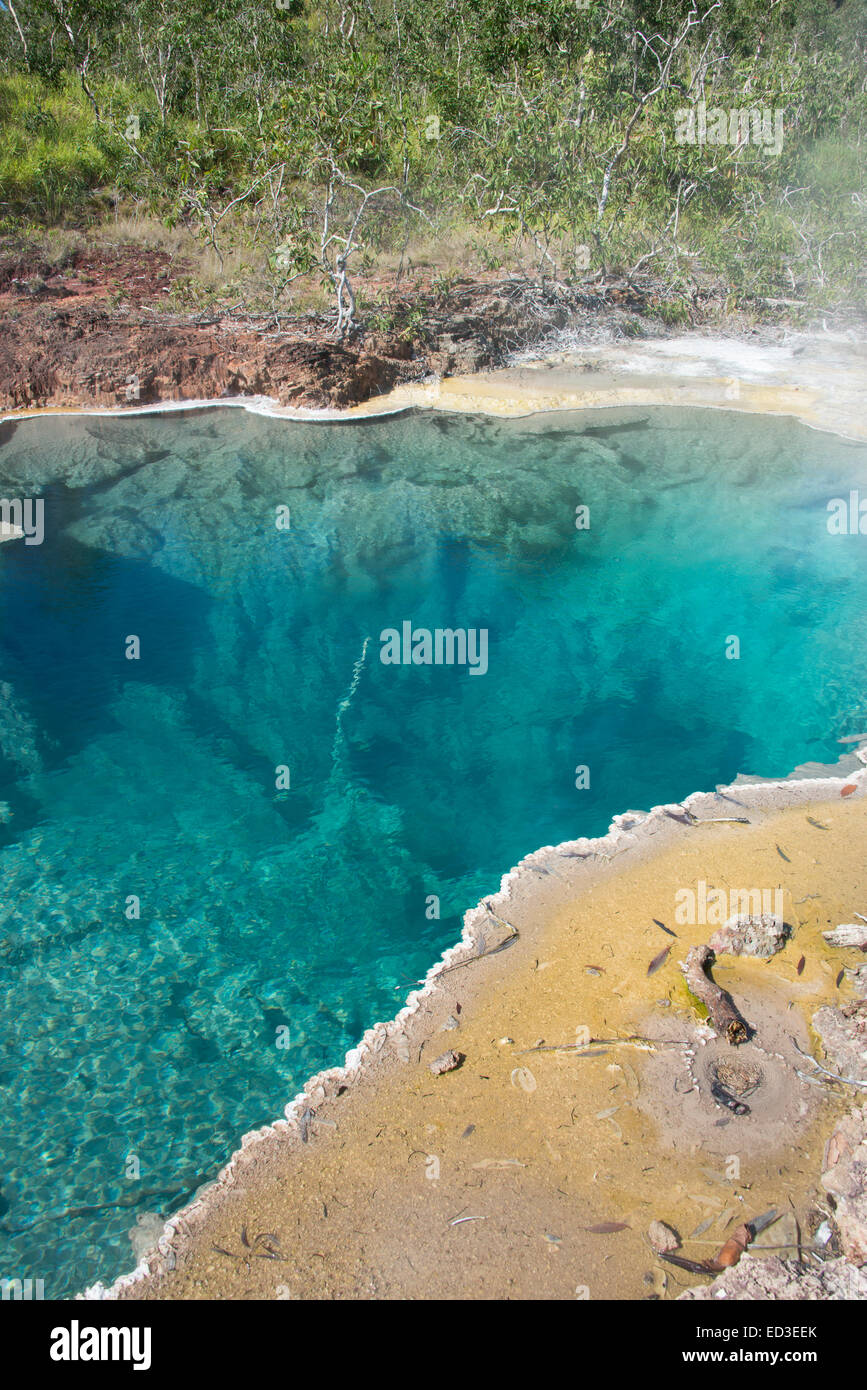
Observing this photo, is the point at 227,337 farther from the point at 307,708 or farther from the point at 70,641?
the point at 307,708

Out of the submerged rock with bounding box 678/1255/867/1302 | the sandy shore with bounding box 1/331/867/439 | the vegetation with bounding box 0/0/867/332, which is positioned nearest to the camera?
the submerged rock with bounding box 678/1255/867/1302

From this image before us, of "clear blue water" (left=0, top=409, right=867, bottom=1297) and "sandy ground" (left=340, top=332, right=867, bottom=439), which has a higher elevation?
"sandy ground" (left=340, top=332, right=867, bottom=439)

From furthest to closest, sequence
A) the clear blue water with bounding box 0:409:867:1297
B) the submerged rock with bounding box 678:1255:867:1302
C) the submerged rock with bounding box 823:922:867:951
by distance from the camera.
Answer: the submerged rock with bounding box 823:922:867:951, the clear blue water with bounding box 0:409:867:1297, the submerged rock with bounding box 678:1255:867:1302

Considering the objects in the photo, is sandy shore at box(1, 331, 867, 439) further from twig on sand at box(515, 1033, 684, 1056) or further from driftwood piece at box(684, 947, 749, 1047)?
A: twig on sand at box(515, 1033, 684, 1056)

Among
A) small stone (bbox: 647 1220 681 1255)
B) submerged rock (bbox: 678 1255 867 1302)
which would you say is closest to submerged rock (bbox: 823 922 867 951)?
submerged rock (bbox: 678 1255 867 1302)

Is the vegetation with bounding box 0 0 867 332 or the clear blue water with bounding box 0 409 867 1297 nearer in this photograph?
the clear blue water with bounding box 0 409 867 1297

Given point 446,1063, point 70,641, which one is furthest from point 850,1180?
point 70,641
